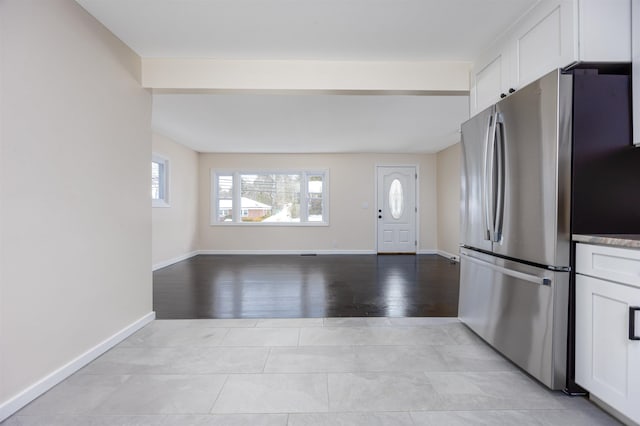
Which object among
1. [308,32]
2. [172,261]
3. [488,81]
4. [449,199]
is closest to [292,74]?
[308,32]

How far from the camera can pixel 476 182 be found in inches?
92.9

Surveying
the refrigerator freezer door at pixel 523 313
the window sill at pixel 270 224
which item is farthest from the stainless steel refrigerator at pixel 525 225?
the window sill at pixel 270 224

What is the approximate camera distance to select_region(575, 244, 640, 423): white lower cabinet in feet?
4.34

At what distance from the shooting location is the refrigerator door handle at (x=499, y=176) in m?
2.02

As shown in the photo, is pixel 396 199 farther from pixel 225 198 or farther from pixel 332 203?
pixel 225 198

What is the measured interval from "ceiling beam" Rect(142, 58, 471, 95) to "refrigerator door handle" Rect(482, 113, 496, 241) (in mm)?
780

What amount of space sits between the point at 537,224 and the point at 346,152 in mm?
5302

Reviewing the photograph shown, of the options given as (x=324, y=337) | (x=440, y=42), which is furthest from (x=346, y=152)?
(x=324, y=337)

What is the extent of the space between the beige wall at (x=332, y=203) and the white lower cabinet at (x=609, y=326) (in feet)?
17.6

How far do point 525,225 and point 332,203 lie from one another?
17.0 feet

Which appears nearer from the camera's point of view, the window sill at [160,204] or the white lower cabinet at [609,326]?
the white lower cabinet at [609,326]

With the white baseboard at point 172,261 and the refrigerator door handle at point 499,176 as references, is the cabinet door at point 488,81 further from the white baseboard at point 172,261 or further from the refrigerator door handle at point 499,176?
the white baseboard at point 172,261

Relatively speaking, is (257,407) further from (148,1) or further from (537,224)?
(148,1)

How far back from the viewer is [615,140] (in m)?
1.61
